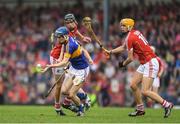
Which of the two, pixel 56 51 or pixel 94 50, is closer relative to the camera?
pixel 56 51

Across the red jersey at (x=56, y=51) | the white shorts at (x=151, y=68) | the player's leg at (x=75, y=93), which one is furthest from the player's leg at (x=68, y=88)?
the white shorts at (x=151, y=68)

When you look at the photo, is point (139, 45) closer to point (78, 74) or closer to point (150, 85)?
point (150, 85)

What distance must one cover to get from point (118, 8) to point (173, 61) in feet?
24.2

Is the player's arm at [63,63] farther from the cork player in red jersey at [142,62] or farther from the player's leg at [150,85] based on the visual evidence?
the player's leg at [150,85]

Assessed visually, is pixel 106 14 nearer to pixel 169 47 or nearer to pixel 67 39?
pixel 169 47

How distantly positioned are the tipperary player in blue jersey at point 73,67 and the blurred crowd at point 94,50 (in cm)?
1090

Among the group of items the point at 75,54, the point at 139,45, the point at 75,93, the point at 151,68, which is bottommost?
the point at 75,93

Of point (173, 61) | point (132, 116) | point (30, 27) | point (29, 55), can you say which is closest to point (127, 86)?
point (173, 61)

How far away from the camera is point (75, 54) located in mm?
17875

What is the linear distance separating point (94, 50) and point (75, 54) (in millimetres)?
13827

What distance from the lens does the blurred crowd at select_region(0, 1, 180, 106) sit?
29.6 meters

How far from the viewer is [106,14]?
32250 mm

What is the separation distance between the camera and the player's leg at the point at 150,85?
1738 centimetres

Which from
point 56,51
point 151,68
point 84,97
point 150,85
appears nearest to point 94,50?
point 84,97
